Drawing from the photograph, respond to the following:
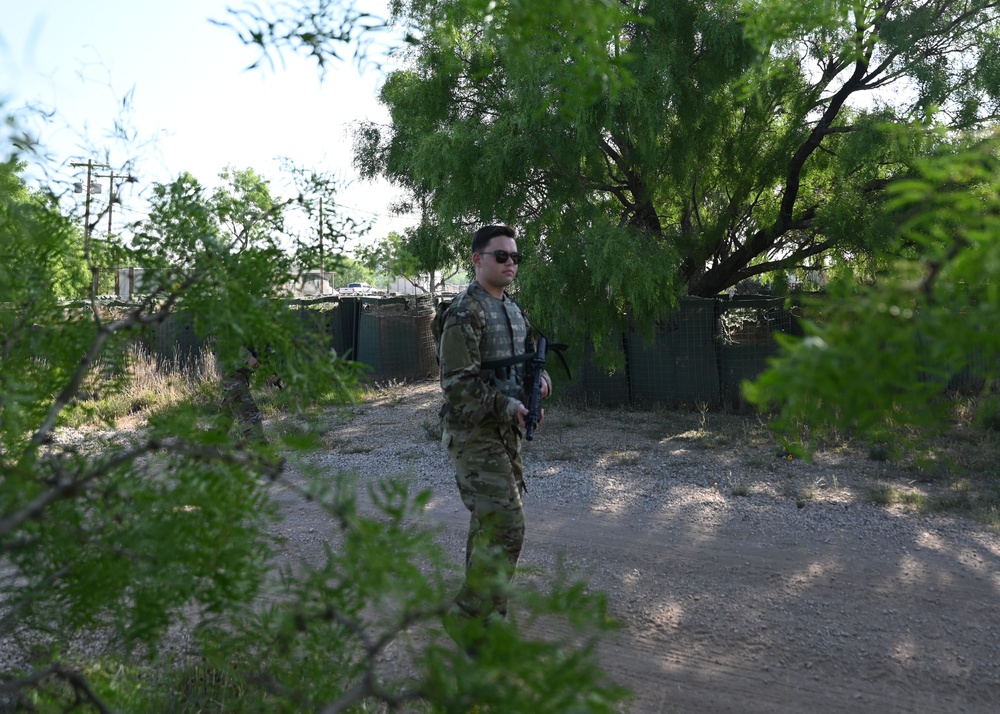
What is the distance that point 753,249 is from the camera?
1162 centimetres

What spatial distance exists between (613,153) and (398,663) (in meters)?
8.04

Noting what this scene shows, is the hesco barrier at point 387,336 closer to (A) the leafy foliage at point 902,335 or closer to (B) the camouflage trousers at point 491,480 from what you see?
(B) the camouflage trousers at point 491,480

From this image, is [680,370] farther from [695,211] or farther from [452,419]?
[452,419]

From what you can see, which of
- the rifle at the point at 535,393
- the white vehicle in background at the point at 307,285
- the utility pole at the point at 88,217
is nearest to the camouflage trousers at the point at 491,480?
the rifle at the point at 535,393

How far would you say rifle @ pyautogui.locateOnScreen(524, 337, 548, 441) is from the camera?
4320 millimetres

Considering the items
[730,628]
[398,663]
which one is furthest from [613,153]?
[398,663]

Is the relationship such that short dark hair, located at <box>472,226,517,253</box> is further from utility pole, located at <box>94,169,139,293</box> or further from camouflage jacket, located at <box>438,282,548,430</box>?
utility pole, located at <box>94,169,139,293</box>

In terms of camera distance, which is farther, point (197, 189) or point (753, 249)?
point (753, 249)

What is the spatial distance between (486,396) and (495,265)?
65 cm

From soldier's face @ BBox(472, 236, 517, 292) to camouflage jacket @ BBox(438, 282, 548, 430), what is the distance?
0.27ft

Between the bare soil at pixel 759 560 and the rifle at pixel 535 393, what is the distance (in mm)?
744

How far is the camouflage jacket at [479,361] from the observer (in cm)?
408

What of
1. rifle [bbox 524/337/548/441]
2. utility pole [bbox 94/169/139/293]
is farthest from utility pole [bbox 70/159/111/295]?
rifle [bbox 524/337/548/441]

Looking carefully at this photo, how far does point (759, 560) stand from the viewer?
569 centimetres
